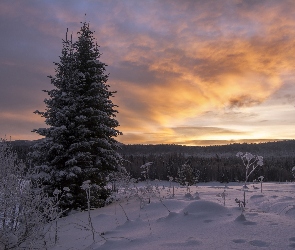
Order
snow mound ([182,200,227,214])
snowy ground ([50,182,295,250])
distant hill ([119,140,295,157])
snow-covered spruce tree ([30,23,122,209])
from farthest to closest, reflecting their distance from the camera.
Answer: distant hill ([119,140,295,157]), snow-covered spruce tree ([30,23,122,209]), snow mound ([182,200,227,214]), snowy ground ([50,182,295,250])

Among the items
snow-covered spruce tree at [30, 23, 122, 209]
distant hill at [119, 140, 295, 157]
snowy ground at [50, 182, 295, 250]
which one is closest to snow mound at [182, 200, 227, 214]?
snowy ground at [50, 182, 295, 250]

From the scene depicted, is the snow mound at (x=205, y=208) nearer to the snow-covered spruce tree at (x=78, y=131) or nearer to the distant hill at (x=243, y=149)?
the snow-covered spruce tree at (x=78, y=131)

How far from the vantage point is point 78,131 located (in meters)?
12.0

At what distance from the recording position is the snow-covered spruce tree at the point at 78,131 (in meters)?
11.6

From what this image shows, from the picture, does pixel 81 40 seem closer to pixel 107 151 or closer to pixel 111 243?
pixel 107 151

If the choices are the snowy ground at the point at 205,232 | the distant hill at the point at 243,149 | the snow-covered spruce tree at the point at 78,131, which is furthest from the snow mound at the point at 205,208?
the distant hill at the point at 243,149

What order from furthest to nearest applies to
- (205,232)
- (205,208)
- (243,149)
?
(243,149) → (205,208) → (205,232)

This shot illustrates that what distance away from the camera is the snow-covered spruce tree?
11.6 metres

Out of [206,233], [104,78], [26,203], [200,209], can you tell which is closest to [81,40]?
[104,78]

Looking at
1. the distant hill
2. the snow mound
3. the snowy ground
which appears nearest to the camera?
the snowy ground

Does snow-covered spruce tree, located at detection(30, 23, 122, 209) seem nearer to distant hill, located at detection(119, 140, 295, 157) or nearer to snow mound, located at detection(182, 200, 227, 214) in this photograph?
snow mound, located at detection(182, 200, 227, 214)

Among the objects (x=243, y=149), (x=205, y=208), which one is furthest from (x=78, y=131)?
(x=243, y=149)

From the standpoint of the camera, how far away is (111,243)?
410cm

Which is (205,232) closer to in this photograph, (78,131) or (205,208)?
(205,208)
